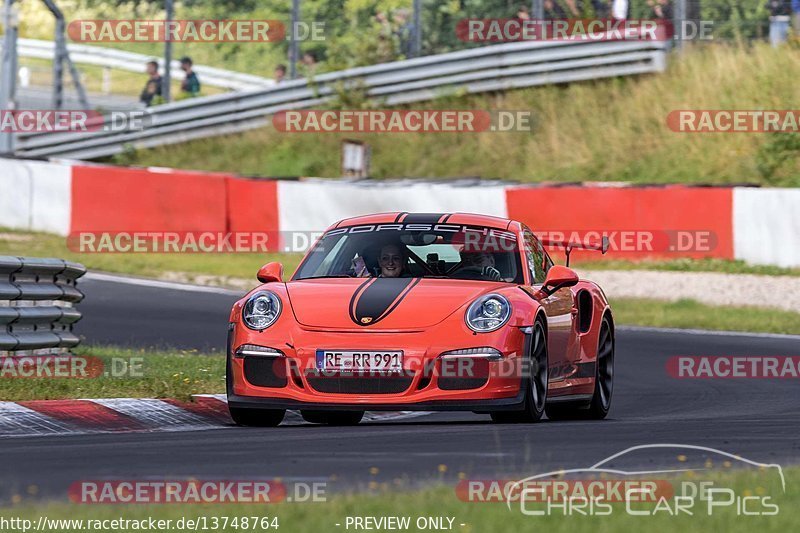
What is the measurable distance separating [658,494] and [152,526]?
5.45ft

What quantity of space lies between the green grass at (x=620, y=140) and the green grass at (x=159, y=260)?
4.94m

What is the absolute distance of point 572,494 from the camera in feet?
17.4

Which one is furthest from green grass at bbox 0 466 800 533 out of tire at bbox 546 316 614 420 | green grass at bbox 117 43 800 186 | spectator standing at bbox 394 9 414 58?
spectator standing at bbox 394 9 414 58

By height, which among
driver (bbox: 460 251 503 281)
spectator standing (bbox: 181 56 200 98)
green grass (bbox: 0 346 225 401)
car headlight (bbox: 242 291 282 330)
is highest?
spectator standing (bbox: 181 56 200 98)

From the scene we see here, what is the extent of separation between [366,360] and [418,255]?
54.1 inches

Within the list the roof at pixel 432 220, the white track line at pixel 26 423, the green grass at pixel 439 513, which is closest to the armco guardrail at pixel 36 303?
the white track line at pixel 26 423

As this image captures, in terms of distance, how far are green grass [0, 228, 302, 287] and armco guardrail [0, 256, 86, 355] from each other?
30.7 feet

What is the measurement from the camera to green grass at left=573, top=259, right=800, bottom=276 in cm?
1938

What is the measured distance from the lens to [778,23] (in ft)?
82.4

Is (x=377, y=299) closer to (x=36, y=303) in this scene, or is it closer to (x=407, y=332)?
(x=407, y=332)

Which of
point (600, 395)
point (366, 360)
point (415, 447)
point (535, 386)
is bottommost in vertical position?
point (600, 395)

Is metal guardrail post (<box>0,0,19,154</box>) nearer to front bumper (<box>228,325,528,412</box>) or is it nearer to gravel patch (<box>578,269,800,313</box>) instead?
gravel patch (<box>578,269,800,313</box>)

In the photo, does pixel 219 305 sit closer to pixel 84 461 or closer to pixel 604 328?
pixel 604 328

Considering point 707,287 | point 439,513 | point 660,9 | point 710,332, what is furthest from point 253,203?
point 439,513
